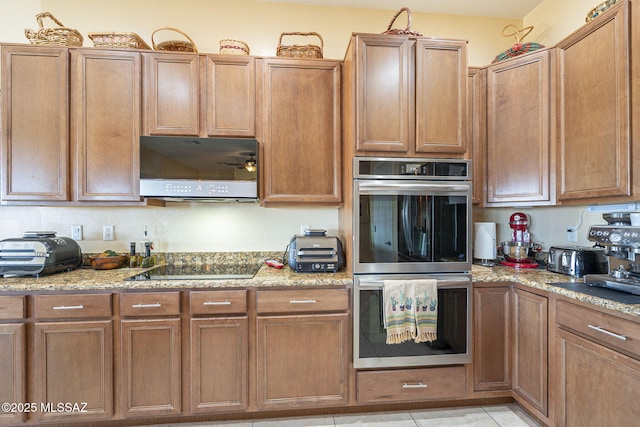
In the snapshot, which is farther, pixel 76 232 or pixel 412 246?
pixel 76 232

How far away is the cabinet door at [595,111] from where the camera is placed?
4.91 ft

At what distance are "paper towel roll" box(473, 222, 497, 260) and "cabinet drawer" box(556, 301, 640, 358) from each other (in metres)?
0.64

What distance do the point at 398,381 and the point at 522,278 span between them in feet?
3.35

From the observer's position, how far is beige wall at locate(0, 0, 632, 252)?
223 cm

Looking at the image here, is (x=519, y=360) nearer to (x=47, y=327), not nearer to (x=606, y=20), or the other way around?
(x=606, y=20)

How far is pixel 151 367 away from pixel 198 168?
125cm

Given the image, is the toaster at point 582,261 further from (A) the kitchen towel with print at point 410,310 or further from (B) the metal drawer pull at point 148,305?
(B) the metal drawer pull at point 148,305

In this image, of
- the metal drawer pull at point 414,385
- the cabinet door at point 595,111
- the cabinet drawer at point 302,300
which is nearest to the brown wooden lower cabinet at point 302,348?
the cabinet drawer at point 302,300

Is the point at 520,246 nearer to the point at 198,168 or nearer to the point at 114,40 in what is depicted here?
the point at 198,168

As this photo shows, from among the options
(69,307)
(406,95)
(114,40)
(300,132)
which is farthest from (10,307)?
(406,95)

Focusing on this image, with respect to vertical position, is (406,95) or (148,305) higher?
(406,95)

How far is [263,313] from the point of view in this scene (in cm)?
175

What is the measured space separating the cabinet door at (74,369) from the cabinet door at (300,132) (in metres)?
1.29

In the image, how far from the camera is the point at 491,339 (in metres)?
1.89
